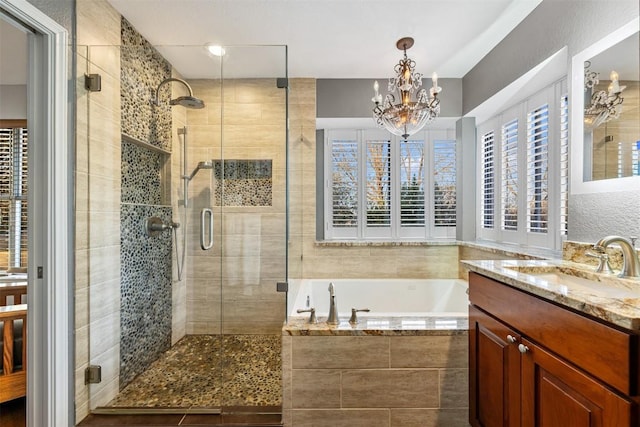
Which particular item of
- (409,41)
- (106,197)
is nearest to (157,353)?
(106,197)

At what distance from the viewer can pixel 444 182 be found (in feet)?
10.4

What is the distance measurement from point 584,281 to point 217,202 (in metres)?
2.15

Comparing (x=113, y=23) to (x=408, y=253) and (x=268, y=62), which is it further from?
(x=408, y=253)

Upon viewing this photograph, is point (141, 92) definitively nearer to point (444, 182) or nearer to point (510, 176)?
point (444, 182)

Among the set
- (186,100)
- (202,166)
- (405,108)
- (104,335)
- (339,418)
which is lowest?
(339,418)

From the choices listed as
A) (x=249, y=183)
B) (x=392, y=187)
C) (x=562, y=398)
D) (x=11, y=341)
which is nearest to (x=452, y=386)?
(x=562, y=398)

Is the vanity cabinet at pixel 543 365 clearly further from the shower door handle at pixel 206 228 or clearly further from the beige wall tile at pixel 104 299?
the beige wall tile at pixel 104 299

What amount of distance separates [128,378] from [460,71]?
3.53 m

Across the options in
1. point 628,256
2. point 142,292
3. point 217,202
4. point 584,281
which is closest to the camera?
point 628,256

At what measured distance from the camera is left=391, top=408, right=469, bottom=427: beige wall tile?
5.34ft

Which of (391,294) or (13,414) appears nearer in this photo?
(13,414)

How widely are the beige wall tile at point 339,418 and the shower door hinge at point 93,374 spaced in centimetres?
120

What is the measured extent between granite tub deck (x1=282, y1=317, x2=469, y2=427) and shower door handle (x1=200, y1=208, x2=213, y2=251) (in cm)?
99

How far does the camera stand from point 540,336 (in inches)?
42.3
